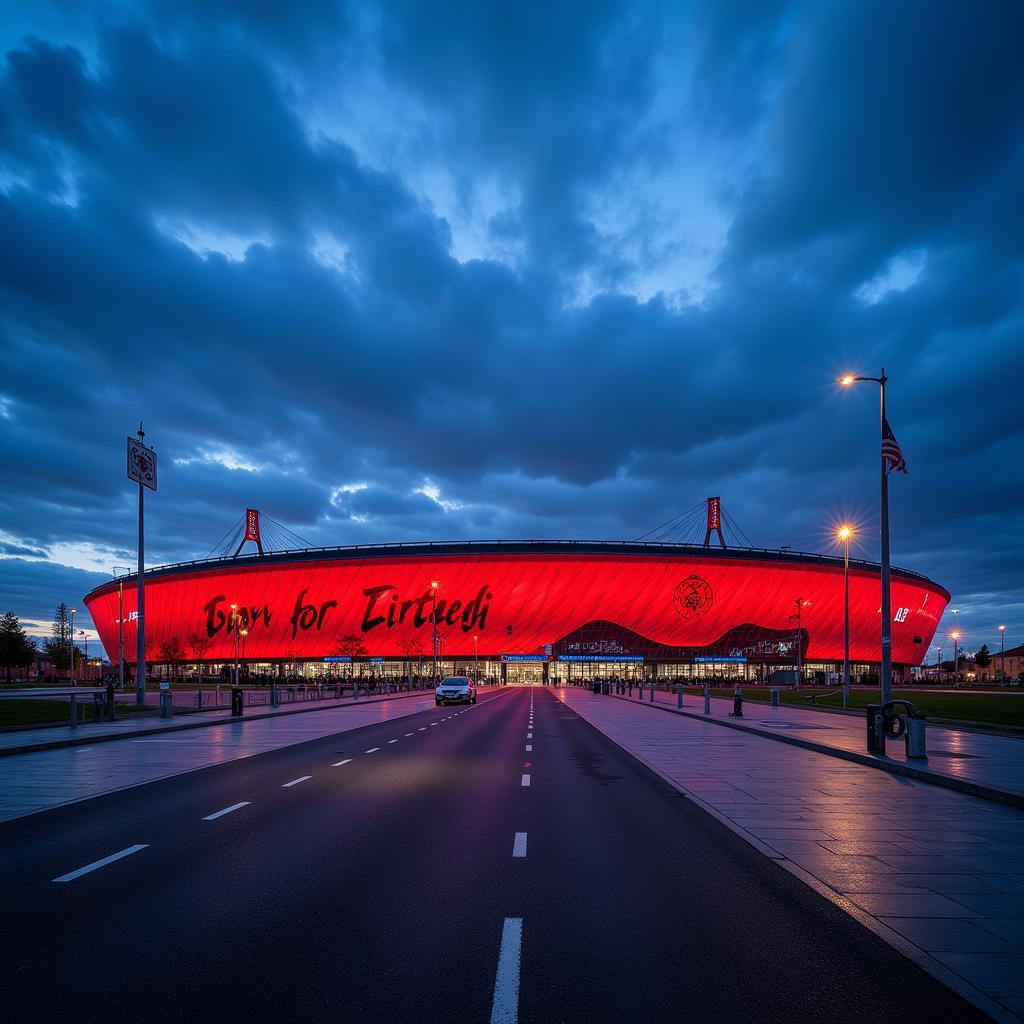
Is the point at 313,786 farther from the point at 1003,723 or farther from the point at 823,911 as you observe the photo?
the point at 1003,723

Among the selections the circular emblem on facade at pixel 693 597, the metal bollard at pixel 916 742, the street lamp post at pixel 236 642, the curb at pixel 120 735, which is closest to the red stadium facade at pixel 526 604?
the circular emblem on facade at pixel 693 597

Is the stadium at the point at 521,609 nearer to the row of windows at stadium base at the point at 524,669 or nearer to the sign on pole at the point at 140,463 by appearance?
the row of windows at stadium base at the point at 524,669

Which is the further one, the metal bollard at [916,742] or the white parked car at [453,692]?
the white parked car at [453,692]

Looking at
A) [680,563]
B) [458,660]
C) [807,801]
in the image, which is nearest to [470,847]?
[807,801]

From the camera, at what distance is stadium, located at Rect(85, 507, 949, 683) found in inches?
4331

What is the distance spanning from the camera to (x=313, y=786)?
13.8 meters

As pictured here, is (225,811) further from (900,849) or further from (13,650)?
(13,650)

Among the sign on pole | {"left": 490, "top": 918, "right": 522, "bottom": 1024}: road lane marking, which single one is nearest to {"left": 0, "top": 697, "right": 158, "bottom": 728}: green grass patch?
the sign on pole

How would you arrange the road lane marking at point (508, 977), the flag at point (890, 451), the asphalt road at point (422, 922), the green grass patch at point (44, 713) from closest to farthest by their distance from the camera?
1. the road lane marking at point (508, 977)
2. the asphalt road at point (422, 922)
3. the flag at point (890, 451)
4. the green grass patch at point (44, 713)

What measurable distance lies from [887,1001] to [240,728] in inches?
1029

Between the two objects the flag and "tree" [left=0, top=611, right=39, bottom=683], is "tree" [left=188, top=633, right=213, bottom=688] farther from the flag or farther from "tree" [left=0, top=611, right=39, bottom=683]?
the flag

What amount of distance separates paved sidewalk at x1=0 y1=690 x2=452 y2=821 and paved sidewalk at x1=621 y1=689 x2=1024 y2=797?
1428 centimetres

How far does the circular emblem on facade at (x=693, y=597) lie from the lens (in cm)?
11212

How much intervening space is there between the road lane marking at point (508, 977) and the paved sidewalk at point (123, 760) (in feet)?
27.3
